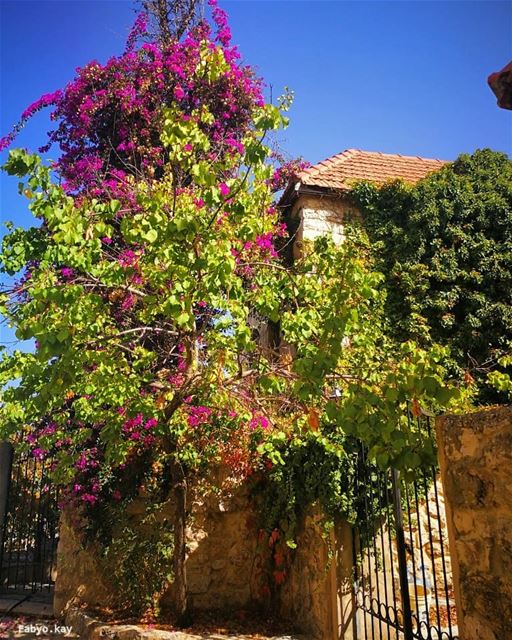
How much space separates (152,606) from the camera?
6.04 metres

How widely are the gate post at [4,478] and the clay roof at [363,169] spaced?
23.1 ft

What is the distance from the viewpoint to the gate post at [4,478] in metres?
7.98

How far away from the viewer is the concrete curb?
4941 mm

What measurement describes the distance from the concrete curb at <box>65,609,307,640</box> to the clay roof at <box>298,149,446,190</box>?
749 cm

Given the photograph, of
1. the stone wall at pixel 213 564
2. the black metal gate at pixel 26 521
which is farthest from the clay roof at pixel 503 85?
the black metal gate at pixel 26 521

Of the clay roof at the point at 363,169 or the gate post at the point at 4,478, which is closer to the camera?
the gate post at the point at 4,478

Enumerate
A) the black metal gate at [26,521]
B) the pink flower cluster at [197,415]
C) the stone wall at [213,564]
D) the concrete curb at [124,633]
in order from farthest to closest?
the black metal gate at [26,521]
the stone wall at [213,564]
the pink flower cluster at [197,415]
the concrete curb at [124,633]

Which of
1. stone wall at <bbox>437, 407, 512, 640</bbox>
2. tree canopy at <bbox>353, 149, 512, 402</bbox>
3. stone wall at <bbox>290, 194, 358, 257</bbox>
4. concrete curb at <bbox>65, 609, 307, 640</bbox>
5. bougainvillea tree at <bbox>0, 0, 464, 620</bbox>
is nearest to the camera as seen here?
stone wall at <bbox>437, 407, 512, 640</bbox>

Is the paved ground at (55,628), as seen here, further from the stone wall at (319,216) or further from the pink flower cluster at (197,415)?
the stone wall at (319,216)

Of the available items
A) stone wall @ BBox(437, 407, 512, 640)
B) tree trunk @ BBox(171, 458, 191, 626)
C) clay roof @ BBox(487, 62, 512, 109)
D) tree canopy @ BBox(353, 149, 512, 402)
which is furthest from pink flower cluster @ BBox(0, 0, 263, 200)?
stone wall @ BBox(437, 407, 512, 640)

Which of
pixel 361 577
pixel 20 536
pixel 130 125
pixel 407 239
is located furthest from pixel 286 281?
pixel 20 536

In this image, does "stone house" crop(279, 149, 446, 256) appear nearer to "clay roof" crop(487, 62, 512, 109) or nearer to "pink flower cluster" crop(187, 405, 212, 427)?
"pink flower cluster" crop(187, 405, 212, 427)

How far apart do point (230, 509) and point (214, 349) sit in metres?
2.91

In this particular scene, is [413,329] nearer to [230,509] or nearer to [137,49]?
[230,509]
